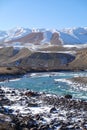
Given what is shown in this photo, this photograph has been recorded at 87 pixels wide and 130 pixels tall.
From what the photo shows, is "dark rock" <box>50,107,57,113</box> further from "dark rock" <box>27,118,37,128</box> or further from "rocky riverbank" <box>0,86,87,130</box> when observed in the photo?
"dark rock" <box>27,118,37,128</box>

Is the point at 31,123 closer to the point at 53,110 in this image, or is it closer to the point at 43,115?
the point at 43,115

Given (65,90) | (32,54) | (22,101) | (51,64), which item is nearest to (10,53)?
(32,54)

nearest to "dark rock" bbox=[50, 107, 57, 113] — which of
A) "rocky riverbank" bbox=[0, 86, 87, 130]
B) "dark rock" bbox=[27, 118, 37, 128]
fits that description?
"rocky riverbank" bbox=[0, 86, 87, 130]

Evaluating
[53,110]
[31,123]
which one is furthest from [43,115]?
[31,123]

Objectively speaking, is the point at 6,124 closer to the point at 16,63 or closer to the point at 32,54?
the point at 16,63

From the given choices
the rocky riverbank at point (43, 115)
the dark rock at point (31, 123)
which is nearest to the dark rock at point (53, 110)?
the rocky riverbank at point (43, 115)

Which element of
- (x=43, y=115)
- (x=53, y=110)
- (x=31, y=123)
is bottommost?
(x=53, y=110)

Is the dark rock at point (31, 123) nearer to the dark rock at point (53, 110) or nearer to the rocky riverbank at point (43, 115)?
the rocky riverbank at point (43, 115)

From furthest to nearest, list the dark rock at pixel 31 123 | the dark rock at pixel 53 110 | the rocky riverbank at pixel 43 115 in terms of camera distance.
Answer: the dark rock at pixel 53 110
the dark rock at pixel 31 123
the rocky riverbank at pixel 43 115
